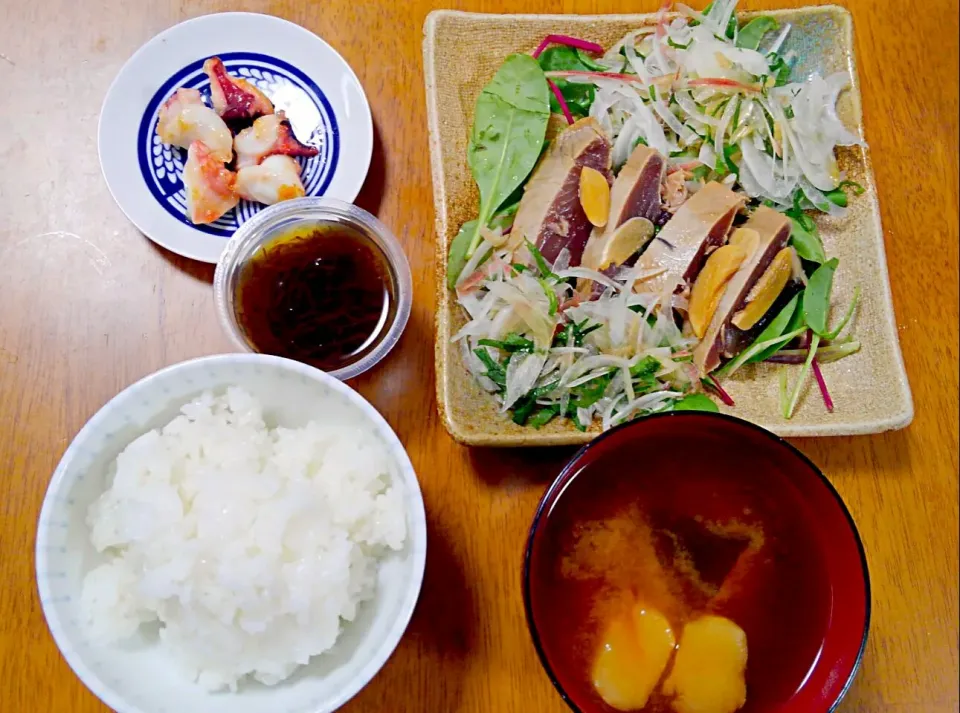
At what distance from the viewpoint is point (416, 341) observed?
5.16 ft

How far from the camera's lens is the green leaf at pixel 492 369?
4.90 feet

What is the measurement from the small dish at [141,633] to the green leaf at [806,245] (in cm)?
96

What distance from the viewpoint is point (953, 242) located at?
168 cm

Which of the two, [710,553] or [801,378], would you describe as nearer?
[710,553]

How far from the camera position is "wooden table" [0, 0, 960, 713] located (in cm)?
146

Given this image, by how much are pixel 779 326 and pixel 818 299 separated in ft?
0.30

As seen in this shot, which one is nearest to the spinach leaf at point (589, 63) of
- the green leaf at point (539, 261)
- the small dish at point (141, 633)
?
the green leaf at point (539, 261)

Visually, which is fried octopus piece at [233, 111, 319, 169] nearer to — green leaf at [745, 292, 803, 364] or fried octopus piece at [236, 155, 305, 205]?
fried octopus piece at [236, 155, 305, 205]

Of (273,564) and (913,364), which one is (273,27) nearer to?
(273,564)

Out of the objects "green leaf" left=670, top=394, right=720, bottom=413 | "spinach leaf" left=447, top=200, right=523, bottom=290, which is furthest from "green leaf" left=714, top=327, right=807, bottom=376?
"spinach leaf" left=447, top=200, right=523, bottom=290

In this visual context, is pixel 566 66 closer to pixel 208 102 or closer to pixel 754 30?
pixel 754 30

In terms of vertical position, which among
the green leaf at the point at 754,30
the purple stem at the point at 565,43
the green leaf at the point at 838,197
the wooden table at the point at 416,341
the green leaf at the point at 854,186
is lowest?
the wooden table at the point at 416,341

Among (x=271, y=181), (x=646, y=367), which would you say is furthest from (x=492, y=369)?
(x=271, y=181)

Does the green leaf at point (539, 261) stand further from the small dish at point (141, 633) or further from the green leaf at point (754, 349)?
the small dish at point (141, 633)
